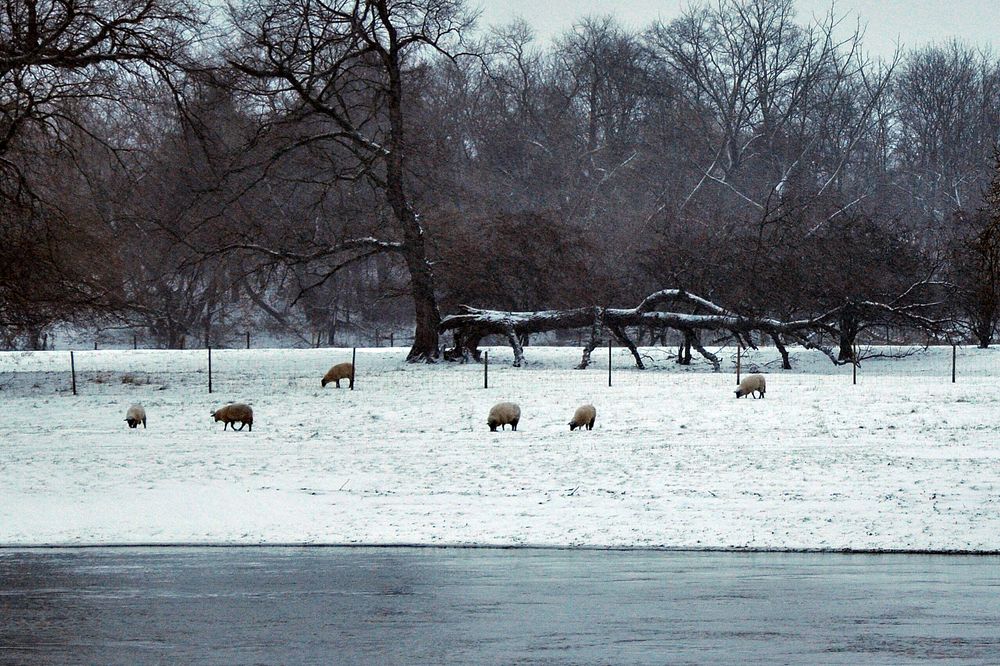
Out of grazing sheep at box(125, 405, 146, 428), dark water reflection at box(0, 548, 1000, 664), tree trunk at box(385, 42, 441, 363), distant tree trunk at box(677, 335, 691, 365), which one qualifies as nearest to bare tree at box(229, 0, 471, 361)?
tree trunk at box(385, 42, 441, 363)

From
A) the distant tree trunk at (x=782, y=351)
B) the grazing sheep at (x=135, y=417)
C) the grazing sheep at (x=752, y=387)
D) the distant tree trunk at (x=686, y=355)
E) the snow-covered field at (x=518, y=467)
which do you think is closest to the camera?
the snow-covered field at (x=518, y=467)

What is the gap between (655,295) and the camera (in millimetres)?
41812

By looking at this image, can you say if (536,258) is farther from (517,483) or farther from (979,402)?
(517,483)

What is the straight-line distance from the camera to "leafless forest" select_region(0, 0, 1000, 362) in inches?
1273

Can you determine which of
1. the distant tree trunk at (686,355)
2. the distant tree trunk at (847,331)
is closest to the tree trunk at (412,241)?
the distant tree trunk at (686,355)

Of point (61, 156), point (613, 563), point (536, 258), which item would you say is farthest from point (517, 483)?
point (536, 258)

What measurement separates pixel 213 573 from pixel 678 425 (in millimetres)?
12931

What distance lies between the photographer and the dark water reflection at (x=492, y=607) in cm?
918

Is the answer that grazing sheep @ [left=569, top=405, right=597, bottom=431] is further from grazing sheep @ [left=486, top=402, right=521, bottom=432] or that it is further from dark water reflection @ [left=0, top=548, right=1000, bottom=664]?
dark water reflection @ [left=0, top=548, right=1000, bottom=664]

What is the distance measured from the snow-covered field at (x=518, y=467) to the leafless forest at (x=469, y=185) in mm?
3250

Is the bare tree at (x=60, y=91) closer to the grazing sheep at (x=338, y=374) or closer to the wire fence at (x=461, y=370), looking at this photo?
the wire fence at (x=461, y=370)

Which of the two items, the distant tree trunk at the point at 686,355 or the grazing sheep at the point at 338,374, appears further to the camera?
the distant tree trunk at the point at 686,355

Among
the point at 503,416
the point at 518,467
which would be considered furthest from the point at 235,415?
the point at 518,467

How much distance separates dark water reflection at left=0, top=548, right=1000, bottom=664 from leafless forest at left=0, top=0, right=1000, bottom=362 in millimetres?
7418
